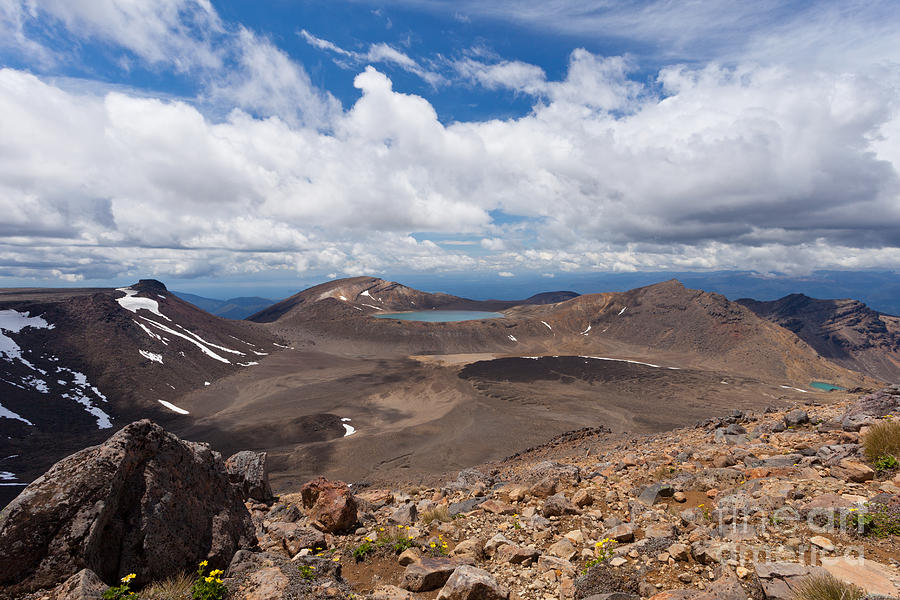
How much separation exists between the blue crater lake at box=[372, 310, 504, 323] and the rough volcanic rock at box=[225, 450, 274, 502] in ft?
445

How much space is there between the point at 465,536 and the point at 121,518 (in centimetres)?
536

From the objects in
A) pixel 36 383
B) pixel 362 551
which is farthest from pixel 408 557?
pixel 36 383

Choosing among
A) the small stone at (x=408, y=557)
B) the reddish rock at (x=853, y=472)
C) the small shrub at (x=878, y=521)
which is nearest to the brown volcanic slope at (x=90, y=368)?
the small stone at (x=408, y=557)

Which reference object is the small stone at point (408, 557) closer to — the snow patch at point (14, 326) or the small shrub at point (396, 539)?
the small shrub at point (396, 539)

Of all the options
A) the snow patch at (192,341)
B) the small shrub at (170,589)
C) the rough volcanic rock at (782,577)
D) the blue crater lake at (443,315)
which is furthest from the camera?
the blue crater lake at (443,315)

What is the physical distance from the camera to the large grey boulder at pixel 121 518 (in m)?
4.27

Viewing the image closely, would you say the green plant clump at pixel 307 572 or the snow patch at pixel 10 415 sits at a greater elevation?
the green plant clump at pixel 307 572

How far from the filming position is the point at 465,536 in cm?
707

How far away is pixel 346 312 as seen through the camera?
117000 millimetres

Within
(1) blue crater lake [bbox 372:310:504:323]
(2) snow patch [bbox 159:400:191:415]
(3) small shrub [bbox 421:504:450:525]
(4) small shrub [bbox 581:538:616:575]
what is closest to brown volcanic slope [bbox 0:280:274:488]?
(2) snow patch [bbox 159:400:191:415]

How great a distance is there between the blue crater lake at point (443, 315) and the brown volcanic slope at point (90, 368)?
8226 centimetres

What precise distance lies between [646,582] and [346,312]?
4632 inches

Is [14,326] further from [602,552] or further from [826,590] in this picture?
[826,590]

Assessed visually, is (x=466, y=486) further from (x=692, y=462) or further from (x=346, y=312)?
(x=346, y=312)
